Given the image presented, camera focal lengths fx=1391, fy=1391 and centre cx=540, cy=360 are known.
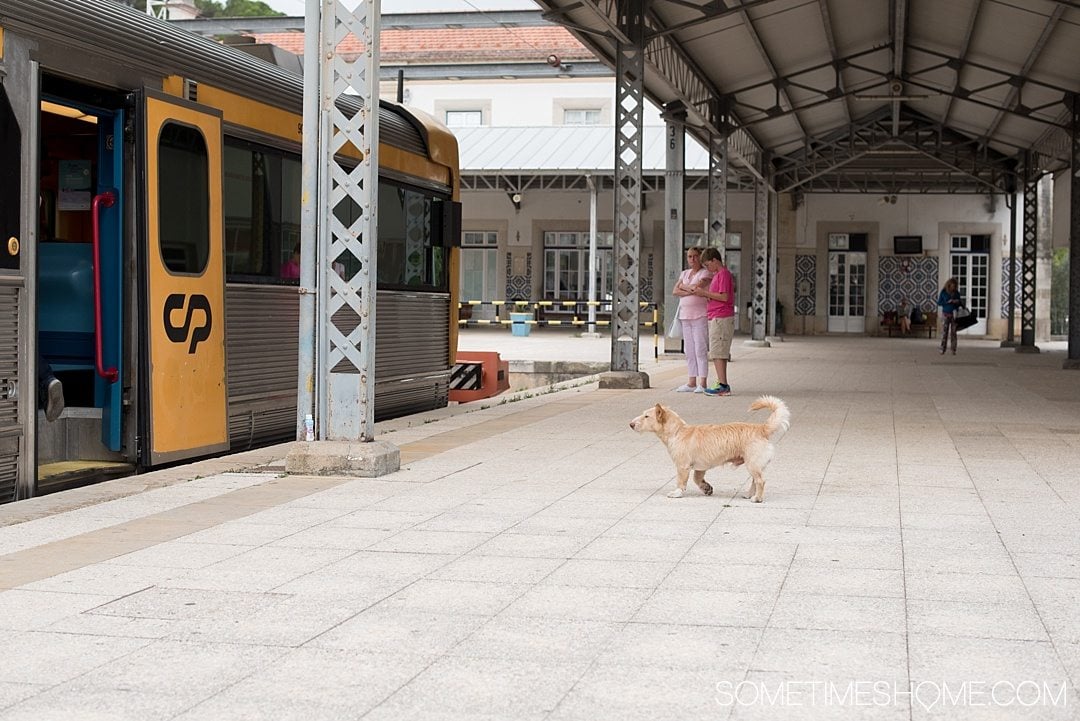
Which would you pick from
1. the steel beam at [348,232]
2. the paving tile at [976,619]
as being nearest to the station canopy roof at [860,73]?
the steel beam at [348,232]

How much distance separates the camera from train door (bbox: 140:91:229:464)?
26.4 feet

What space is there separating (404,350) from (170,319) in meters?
4.51

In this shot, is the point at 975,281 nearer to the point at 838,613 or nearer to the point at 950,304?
the point at 950,304

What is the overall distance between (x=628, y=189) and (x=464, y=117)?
2747cm

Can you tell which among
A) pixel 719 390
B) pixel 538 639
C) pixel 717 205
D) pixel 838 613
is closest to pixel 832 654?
pixel 838 613

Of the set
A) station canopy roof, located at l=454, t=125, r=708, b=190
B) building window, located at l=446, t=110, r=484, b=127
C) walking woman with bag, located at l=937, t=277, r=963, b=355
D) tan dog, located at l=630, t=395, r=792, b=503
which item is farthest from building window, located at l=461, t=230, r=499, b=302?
tan dog, located at l=630, t=395, r=792, b=503

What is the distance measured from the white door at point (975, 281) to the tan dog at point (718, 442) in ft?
111

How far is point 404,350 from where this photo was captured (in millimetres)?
12664

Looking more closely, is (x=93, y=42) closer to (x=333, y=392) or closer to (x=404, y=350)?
(x=333, y=392)

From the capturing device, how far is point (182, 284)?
8375mm

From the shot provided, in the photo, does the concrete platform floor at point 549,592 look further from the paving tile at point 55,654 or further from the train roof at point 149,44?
the train roof at point 149,44

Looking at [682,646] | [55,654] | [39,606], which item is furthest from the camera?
[39,606]

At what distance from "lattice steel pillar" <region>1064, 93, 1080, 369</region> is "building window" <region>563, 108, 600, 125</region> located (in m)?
21.8

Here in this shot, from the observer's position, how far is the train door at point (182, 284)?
26.4 feet
